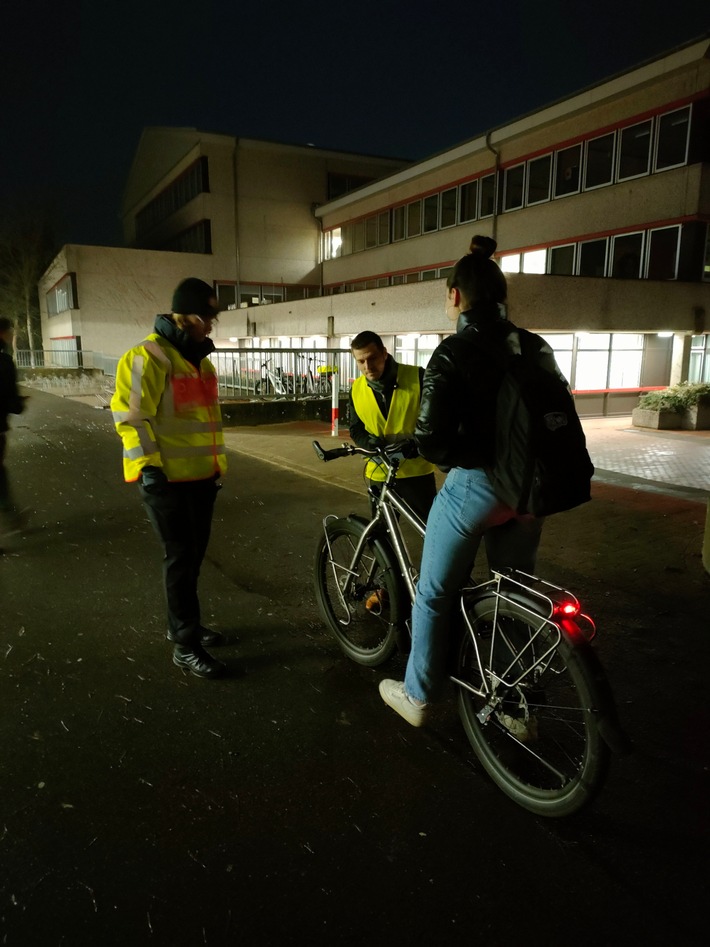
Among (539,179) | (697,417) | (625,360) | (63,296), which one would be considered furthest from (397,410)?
(63,296)

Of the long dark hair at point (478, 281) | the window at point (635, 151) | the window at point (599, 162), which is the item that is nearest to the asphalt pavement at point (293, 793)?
the long dark hair at point (478, 281)

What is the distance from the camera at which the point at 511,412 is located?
251 centimetres

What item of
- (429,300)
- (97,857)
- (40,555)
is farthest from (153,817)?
(429,300)

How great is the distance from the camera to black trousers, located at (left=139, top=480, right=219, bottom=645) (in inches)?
147

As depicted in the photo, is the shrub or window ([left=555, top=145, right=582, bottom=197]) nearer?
the shrub

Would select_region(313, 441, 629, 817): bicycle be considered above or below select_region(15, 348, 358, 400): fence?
below

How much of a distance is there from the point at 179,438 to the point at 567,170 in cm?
1989

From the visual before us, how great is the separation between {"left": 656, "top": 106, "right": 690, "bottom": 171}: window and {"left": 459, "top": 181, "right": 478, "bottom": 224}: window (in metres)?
7.60

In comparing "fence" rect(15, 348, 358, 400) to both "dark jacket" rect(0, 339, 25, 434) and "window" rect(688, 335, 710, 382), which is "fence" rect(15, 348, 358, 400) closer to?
"window" rect(688, 335, 710, 382)

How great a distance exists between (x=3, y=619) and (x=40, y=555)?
1.53 metres

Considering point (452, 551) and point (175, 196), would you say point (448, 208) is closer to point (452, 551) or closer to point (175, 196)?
point (175, 196)

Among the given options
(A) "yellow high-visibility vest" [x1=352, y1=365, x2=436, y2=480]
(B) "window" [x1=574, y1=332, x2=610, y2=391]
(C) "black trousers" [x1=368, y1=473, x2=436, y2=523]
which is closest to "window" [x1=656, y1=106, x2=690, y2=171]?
(B) "window" [x1=574, y1=332, x2=610, y2=391]

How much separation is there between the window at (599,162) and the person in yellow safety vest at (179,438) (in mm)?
18316

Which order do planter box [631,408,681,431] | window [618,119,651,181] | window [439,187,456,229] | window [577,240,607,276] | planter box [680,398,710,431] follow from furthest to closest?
window [439,187,456,229]
window [577,240,607,276]
window [618,119,651,181]
planter box [631,408,681,431]
planter box [680,398,710,431]
